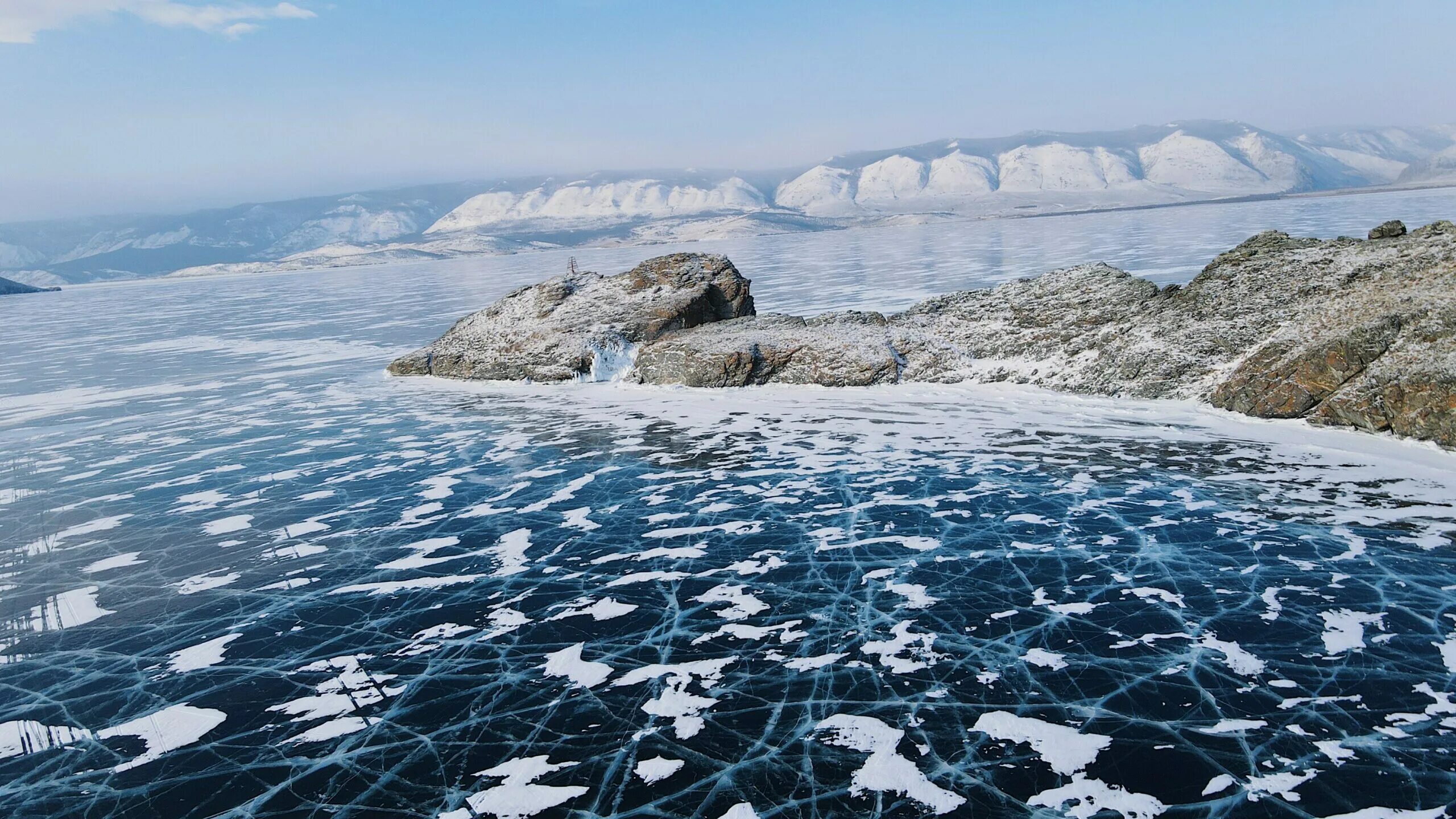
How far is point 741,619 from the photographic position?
6090mm

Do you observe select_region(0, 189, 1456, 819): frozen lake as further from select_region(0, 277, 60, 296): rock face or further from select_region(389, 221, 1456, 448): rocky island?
select_region(0, 277, 60, 296): rock face

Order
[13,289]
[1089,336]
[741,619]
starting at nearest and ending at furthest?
[741,619] < [1089,336] < [13,289]

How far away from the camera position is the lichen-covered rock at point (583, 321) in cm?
1759

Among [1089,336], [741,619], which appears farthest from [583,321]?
[741,619]

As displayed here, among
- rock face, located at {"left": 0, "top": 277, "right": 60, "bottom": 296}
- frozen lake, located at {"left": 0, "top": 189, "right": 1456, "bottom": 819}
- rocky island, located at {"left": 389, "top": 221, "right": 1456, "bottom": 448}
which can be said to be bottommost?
rock face, located at {"left": 0, "top": 277, "right": 60, "bottom": 296}

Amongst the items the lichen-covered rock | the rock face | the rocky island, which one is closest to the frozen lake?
the rocky island

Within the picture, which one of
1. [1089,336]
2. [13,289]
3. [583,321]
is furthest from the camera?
[13,289]

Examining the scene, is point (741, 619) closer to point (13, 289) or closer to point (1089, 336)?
point (1089, 336)

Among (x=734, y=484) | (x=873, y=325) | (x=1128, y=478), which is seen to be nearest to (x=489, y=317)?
(x=873, y=325)

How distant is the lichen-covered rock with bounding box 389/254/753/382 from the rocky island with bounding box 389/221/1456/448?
0.14 feet

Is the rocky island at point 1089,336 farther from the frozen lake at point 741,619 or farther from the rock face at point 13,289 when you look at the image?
the rock face at point 13,289

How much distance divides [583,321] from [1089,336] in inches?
415

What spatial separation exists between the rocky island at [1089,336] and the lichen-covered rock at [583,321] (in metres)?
0.04

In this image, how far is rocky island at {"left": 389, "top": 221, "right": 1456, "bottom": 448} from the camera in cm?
1083
